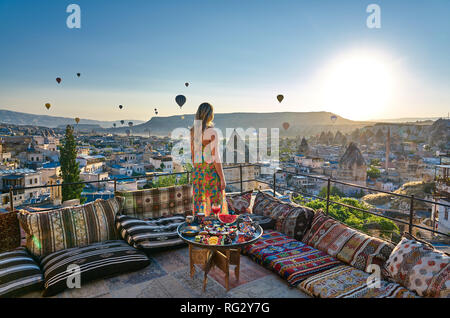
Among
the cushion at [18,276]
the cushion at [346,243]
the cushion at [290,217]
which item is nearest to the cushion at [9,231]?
the cushion at [18,276]

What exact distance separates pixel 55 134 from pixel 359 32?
79.9 meters

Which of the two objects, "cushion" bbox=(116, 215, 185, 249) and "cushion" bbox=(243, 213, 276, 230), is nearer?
"cushion" bbox=(116, 215, 185, 249)

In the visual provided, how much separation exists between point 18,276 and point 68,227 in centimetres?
72

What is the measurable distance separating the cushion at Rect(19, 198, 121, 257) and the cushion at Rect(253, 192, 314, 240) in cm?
193

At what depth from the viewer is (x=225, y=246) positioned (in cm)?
218

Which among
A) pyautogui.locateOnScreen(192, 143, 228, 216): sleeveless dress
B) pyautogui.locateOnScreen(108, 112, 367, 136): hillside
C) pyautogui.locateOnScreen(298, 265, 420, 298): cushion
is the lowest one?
pyautogui.locateOnScreen(298, 265, 420, 298): cushion

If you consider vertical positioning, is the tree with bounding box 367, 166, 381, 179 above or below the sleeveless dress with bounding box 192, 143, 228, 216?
below

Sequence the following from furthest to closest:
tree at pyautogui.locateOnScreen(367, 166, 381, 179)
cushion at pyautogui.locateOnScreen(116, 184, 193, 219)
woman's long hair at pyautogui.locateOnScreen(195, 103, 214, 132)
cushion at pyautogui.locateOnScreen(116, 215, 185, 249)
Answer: tree at pyautogui.locateOnScreen(367, 166, 381, 179), cushion at pyautogui.locateOnScreen(116, 184, 193, 219), woman's long hair at pyautogui.locateOnScreen(195, 103, 214, 132), cushion at pyautogui.locateOnScreen(116, 215, 185, 249)

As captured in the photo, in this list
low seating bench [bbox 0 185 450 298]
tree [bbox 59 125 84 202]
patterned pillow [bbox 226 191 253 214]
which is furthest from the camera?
tree [bbox 59 125 84 202]

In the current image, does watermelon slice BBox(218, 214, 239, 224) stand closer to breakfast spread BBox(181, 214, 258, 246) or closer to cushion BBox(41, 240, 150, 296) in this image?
breakfast spread BBox(181, 214, 258, 246)

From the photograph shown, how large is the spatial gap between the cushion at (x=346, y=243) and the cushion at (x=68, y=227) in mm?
2295

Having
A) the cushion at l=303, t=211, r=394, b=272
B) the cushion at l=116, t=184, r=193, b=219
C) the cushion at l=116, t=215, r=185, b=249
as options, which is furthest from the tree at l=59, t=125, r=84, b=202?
the cushion at l=303, t=211, r=394, b=272

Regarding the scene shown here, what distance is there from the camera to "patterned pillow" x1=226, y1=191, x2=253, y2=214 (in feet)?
13.3
